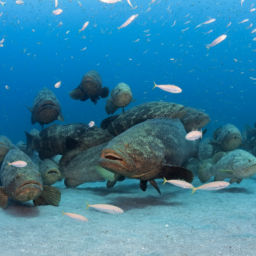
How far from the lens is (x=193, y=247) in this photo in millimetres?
2633

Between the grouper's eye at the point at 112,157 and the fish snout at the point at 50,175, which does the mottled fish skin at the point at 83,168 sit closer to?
the fish snout at the point at 50,175

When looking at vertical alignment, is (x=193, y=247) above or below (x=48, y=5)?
below

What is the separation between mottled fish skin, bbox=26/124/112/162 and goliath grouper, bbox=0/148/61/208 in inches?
107

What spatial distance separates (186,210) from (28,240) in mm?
2850

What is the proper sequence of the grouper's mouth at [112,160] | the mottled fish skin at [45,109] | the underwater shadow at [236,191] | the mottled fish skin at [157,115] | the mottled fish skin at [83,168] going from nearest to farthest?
the grouper's mouth at [112,160] → the underwater shadow at [236,191] → the mottled fish skin at [83,168] → the mottled fish skin at [157,115] → the mottled fish skin at [45,109]

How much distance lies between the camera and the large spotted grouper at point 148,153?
4.14 meters

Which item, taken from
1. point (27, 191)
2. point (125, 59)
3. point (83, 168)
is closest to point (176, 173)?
point (27, 191)

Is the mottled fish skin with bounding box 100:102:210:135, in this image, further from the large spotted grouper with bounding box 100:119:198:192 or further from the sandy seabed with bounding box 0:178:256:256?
the sandy seabed with bounding box 0:178:256:256

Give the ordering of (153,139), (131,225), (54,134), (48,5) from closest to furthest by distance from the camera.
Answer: (131,225) < (153,139) < (54,134) < (48,5)

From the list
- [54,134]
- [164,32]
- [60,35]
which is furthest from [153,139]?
[60,35]

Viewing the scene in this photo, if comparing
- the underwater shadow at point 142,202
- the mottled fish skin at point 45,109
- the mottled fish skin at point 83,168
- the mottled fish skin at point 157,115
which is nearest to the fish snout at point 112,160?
the underwater shadow at point 142,202

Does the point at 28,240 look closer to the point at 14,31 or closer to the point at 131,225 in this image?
the point at 131,225

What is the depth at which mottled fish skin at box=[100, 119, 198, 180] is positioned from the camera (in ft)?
13.5

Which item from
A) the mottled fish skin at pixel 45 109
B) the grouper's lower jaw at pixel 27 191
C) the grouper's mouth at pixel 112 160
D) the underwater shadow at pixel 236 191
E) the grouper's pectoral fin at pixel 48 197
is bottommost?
the underwater shadow at pixel 236 191
